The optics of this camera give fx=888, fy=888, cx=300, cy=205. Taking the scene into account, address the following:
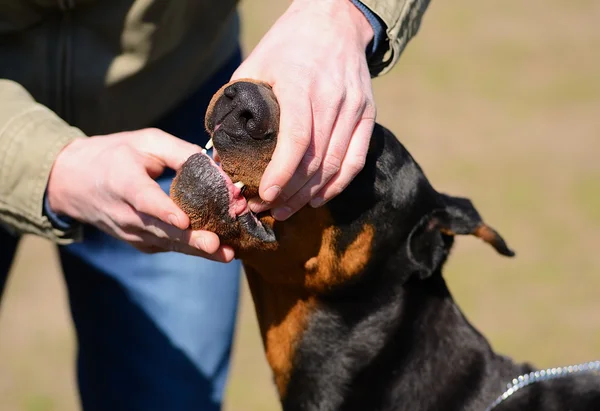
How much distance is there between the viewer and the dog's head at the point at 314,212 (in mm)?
2178

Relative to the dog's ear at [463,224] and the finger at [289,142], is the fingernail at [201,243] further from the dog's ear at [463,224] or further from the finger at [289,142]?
the dog's ear at [463,224]

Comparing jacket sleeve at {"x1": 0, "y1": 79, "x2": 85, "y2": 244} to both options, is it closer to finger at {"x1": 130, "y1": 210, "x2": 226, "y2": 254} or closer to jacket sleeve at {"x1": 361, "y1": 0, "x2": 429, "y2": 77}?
finger at {"x1": 130, "y1": 210, "x2": 226, "y2": 254}

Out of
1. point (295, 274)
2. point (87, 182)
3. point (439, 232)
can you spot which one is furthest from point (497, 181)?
point (87, 182)

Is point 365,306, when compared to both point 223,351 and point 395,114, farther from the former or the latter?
point 395,114

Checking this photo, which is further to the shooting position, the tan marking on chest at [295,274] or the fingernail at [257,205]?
the tan marking on chest at [295,274]

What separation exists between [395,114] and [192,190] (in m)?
6.02

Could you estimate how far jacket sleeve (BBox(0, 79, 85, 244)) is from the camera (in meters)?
2.36

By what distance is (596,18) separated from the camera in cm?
989

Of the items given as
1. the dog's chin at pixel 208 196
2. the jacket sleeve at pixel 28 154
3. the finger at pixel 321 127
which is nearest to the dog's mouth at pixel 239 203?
the dog's chin at pixel 208 196

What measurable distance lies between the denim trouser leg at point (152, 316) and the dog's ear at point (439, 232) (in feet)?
2.49

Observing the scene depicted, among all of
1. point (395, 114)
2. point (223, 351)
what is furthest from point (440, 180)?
point (223, 351)

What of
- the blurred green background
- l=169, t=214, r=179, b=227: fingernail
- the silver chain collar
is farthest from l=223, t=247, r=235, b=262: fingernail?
the blurred green background

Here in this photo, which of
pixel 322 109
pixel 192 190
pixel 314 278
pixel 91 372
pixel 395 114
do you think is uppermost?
pixel 322 109

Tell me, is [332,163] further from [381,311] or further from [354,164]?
[381,311]
